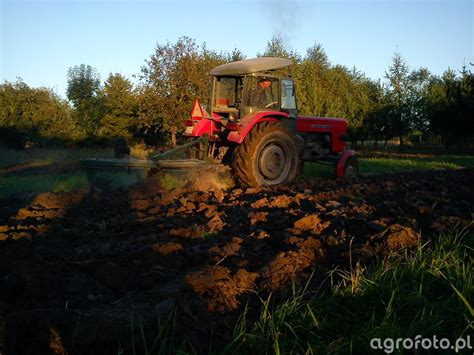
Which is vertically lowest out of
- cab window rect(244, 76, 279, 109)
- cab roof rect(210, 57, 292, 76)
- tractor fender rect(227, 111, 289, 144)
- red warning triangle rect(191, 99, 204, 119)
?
tractor fender rect(227, 111, 289, 144)

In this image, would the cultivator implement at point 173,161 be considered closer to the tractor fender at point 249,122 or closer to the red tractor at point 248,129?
the red tractor at point 248,129

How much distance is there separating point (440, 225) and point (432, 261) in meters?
1.22

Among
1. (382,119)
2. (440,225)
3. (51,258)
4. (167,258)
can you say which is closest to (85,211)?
(51,258)

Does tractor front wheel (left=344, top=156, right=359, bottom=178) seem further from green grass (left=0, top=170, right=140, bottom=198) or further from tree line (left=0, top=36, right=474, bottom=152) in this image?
tree line (left=0, top=36, right=474, bottom=152)

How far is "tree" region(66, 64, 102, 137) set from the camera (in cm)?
3656

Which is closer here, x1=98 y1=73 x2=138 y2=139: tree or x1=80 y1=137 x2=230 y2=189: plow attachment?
x1=80 y1=137 x2=230 y2=189: plow attachment

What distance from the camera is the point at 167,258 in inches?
144

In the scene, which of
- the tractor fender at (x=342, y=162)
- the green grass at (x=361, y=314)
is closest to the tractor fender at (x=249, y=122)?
the tractor fender at (x=342, y=162)

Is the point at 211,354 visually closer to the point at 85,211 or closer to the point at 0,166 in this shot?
the point at 85,211

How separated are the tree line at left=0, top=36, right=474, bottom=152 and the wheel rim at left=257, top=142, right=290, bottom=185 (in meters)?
14.2

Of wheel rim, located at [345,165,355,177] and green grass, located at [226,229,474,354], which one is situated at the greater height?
wheel rim, located at [345,165,355,177]

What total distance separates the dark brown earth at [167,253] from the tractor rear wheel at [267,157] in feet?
5.22

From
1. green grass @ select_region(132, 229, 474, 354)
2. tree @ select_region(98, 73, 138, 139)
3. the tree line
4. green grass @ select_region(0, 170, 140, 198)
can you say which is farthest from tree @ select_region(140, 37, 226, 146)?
green grass @ select_region(132, 229, 474, 354)

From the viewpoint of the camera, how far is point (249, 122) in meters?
8.27
